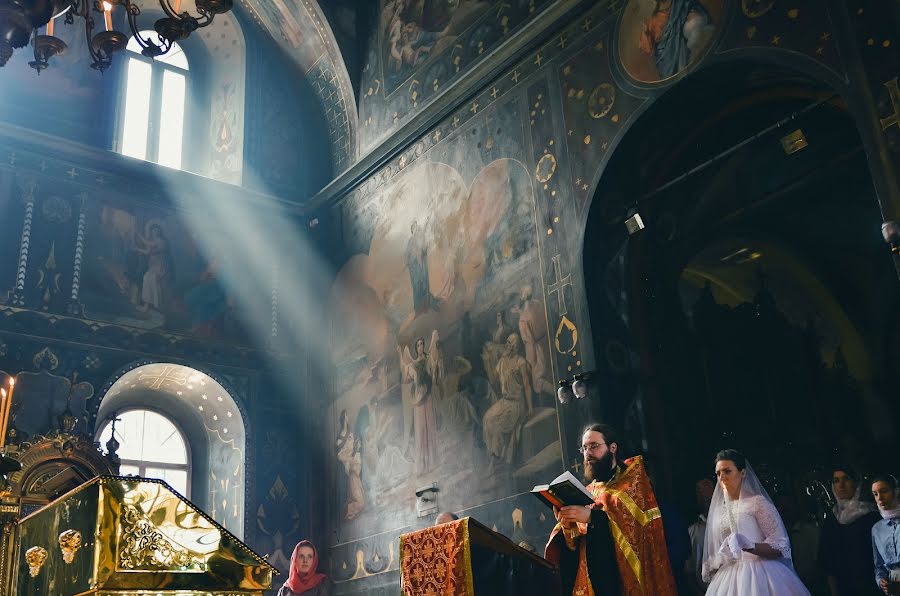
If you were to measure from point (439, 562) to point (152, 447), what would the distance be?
9586mm

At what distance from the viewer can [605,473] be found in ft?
21.1

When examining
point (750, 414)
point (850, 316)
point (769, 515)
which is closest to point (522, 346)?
point (750, 414)

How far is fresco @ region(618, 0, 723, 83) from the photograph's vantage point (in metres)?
9.48

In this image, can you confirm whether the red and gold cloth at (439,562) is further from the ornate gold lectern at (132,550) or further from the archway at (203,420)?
the archway at (203,420)

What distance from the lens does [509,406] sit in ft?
35.8

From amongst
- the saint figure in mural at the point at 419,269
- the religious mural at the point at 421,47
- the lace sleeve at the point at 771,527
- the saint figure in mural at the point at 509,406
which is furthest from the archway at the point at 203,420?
the lace sleeve at the point at 771,527

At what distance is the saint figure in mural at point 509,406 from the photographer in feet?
35.2

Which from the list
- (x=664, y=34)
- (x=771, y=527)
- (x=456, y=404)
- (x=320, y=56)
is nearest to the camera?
(x=771, y=527)

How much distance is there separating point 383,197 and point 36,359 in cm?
511

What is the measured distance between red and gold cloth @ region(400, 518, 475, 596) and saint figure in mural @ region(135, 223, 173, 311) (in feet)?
27.8

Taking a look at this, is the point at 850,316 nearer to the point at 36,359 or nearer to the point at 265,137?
the point at 265,137

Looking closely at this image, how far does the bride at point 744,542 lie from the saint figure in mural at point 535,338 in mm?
3666

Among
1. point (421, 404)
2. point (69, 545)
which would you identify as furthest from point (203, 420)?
point (69, 545)

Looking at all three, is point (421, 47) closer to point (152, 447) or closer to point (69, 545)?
point (152, 447)
